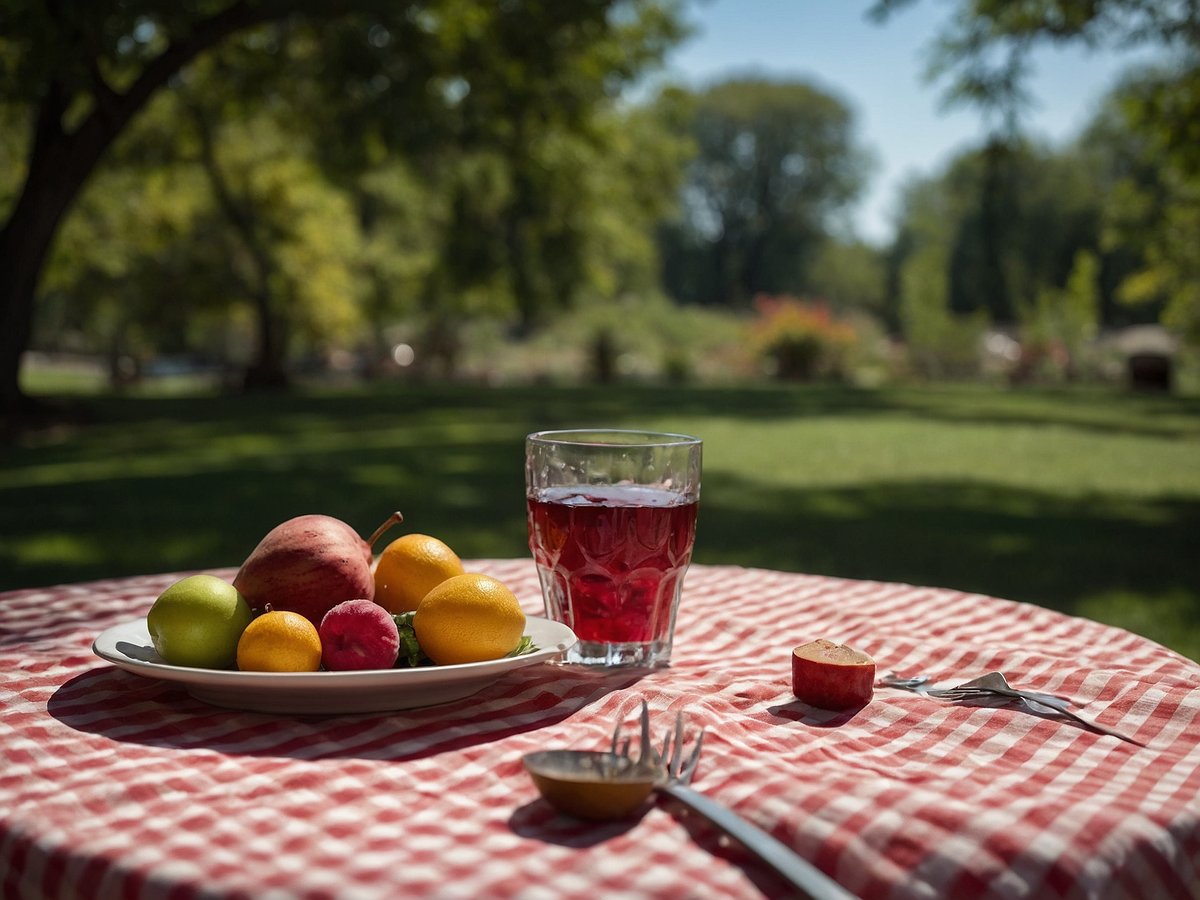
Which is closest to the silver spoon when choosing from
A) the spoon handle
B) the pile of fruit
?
the spoon handle

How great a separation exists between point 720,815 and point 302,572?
78 cm

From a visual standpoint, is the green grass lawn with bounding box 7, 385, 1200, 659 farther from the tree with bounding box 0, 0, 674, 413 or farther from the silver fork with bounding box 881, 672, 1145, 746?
the silver fork with bounding box 881, 672, 1145, 746

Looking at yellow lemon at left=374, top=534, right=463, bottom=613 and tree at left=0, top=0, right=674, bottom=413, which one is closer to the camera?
yellow lemon at left=374, top=534, right=463, bottom=613

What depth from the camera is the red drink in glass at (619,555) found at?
174cm

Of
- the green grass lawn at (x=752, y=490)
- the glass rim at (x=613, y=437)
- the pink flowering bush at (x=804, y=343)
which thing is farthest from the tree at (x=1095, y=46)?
the pink flowering bush at (x=804, y=343)

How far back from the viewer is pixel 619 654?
5.72 feet

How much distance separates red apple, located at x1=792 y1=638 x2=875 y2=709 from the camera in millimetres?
1454

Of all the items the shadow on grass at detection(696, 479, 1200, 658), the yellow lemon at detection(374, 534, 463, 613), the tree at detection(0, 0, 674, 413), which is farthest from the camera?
the tree at detection(0, 0, 674, 413)

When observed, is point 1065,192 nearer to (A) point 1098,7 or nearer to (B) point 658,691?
(A) point 1098,7

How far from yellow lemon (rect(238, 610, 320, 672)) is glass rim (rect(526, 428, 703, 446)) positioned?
478mm

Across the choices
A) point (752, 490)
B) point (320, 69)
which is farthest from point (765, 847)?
point (320, 69)

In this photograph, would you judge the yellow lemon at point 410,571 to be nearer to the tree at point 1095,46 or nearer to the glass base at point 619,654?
the glass base at point 619,654

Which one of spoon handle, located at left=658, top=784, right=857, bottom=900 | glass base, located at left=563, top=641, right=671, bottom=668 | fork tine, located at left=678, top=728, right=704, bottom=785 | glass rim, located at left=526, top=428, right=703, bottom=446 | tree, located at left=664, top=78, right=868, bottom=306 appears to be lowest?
glass base, located at left=563, top=641, right=671, bottom=668

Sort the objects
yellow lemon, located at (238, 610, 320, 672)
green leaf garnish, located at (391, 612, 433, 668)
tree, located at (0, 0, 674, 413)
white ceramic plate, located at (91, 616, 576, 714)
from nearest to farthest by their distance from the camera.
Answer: white ceramic plate, located at (91, 616, 576, 714) → yellow lemon, located at (238, 610, 320, 672) → green leaf garnish, located at (391, 612, 433, 668) → tree, located at (0, 0, 674, 413)
